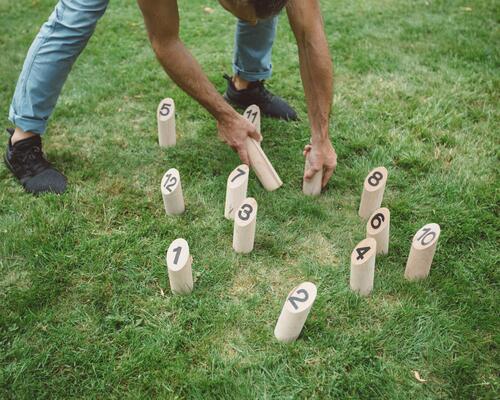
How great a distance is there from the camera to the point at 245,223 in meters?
2.22

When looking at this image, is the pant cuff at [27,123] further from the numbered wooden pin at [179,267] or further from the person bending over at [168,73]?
the numbered wooden pin at [179,267]

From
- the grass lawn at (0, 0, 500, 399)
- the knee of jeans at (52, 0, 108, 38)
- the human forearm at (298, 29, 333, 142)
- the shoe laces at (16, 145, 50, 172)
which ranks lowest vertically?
the grass lawn at (0, 0, 500, 399)

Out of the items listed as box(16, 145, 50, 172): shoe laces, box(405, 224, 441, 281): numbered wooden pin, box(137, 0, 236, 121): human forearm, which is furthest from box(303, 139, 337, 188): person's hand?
box(16, 145, 50, 172): shoe laces

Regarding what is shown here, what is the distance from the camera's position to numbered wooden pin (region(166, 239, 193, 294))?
2025 mm

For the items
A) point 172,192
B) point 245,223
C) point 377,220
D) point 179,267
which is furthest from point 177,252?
point 377,220

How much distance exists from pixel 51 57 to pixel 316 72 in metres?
1.40

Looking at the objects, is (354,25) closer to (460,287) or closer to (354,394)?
(460,287)

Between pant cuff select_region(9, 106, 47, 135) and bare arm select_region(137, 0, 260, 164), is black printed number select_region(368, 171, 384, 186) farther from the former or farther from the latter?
pant cuff select_region(9, 106, 47, 135)

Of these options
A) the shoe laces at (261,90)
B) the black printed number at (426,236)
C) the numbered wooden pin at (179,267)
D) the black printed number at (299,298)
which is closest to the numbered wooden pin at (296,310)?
the black printed number at (299,298)

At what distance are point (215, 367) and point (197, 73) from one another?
141cm

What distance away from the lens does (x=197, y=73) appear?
2523 millimetres

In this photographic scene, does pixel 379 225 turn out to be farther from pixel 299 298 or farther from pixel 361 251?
pixel 299 298

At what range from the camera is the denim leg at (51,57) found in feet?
8.55

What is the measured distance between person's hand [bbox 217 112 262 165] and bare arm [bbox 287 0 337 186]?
1.09 ft
